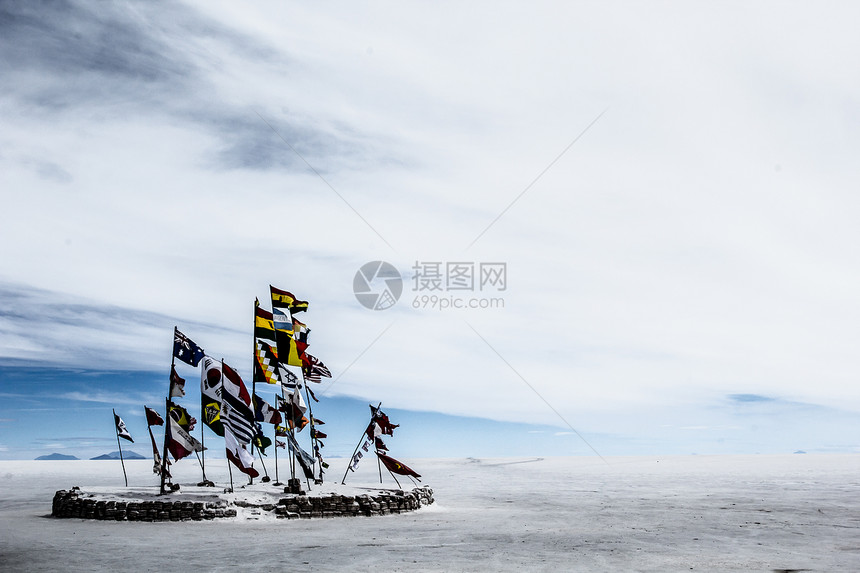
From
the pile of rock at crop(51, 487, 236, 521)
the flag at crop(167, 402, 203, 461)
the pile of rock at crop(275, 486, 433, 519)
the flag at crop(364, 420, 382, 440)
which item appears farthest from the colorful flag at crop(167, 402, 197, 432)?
the flag at crop(364, 420, 382, 440)

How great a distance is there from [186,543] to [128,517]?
7728mm

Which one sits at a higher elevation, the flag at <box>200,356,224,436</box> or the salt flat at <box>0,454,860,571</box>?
the flag at <box>200,356,224,436</box>

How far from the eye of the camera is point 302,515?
29.1 metres

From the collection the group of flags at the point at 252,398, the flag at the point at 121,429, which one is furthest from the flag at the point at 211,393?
the flag at the point at 121,429

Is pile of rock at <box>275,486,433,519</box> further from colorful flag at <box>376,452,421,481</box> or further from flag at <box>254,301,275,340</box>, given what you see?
flag at <box>254,301,275,340</box>

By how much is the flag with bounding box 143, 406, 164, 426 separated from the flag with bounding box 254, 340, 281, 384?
5.08 meters

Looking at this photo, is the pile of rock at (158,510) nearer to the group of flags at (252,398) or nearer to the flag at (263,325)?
the group of flags at (252,398)

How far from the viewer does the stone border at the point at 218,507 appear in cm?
2773

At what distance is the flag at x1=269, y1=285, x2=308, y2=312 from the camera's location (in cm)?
3238

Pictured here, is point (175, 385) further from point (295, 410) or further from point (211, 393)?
point (295, 410)

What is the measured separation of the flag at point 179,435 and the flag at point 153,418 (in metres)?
1.49

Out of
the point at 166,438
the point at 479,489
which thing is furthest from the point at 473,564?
the point at 479,489

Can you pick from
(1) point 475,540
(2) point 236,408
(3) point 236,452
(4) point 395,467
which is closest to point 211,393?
(2) point 236,408

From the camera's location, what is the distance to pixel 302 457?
30.7 m
